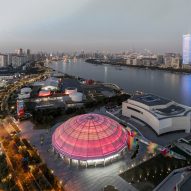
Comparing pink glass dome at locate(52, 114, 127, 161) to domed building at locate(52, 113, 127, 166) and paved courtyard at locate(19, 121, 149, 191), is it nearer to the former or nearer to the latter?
domed building at locate(52, 113, 127, 166)

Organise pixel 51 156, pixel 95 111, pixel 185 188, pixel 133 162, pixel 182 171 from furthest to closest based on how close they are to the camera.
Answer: pixel 95 111, pixel 51 156, pixel 133 162, pixel 182 171, pixel 185 188

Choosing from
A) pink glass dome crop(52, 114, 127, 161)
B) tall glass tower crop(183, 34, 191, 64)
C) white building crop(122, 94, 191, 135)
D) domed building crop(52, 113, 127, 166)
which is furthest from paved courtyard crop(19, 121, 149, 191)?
tall glass tower crop(183, 34, 191, 64)

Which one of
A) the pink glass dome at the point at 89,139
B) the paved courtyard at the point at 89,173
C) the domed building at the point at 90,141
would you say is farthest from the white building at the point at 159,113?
the domed building at the point at 90,141

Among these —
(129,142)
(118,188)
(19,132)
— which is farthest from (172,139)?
(19,132)

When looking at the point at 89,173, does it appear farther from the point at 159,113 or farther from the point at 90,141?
the point at 159,113

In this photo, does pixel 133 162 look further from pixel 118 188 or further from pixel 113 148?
pixel 118 188

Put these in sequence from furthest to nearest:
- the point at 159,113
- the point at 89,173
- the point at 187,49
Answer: the point at 187,49 → the point at 159,113 → the point at 89,173

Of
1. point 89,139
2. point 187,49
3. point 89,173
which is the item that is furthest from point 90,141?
point 187,49
